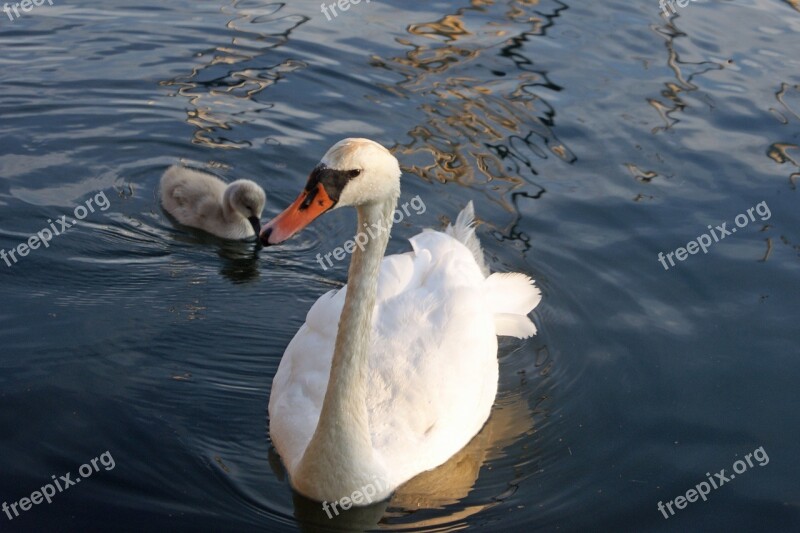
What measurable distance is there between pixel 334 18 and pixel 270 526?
759cm

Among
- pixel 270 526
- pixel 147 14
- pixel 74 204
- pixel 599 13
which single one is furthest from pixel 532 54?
pixel 270 526

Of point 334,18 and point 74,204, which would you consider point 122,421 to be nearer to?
point 74,204

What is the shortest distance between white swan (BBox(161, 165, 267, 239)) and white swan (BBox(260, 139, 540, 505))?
1.66m

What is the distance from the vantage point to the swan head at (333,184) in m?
4.32

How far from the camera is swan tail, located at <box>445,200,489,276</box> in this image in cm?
698

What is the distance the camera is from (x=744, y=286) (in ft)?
24.1

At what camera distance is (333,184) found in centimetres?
436
